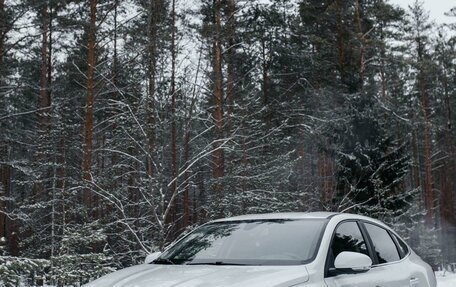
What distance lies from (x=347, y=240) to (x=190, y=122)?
787 cm

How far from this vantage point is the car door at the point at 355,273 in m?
4.39

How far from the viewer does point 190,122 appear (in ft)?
40.9

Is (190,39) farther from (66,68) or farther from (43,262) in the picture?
(66,68)

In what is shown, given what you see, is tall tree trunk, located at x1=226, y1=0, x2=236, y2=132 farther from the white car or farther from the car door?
the car door

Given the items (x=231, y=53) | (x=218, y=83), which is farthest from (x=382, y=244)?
(x=231, y=53)

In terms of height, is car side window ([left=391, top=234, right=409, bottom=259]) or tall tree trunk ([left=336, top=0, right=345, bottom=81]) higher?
tall tree trunk ([left=336, top=0, right=345, bottom=81])

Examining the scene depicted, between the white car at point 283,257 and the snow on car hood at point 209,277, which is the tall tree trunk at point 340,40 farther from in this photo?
the snow on car hood at point 209,277

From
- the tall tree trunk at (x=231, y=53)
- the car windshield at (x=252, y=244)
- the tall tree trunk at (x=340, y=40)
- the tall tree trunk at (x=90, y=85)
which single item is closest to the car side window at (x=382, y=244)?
the car windshield at (x=252, y=244)

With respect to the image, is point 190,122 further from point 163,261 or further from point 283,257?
point 283,257

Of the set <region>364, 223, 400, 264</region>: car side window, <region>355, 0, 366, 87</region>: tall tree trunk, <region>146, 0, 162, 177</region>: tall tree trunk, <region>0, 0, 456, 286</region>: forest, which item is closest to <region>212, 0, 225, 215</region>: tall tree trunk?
<region>0, 0, 456, 286</region>: forest

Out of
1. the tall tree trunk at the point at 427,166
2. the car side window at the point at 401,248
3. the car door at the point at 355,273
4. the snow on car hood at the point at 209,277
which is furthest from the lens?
the tall tree trunk at the point at 427,166

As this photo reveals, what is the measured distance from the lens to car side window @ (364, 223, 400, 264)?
17.6 feet

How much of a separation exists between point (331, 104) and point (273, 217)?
60.5ft

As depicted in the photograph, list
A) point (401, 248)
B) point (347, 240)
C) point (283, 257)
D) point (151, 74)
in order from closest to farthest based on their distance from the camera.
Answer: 1. point (283, 257)
2. point (347, 240)
3. point (401, 248)
4. point (151, 74)
